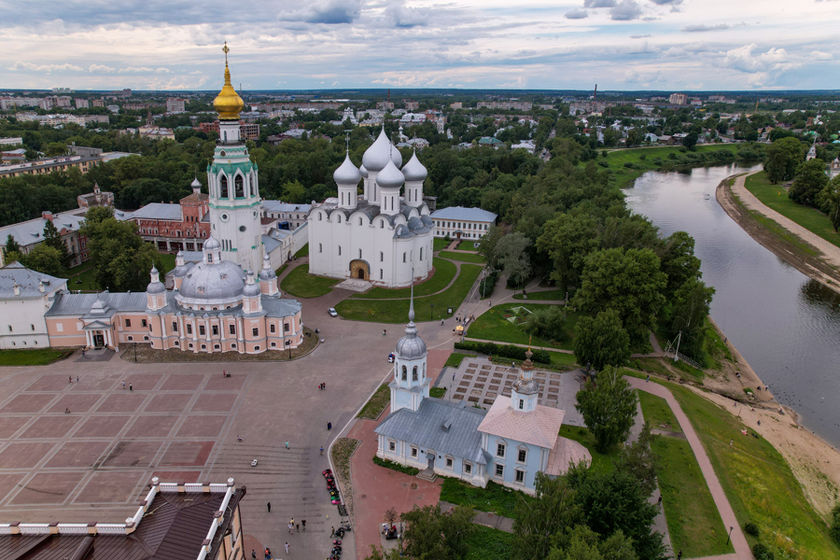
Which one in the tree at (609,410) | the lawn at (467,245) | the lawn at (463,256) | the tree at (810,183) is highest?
the tree at (810,183)

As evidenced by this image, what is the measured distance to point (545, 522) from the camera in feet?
57.5

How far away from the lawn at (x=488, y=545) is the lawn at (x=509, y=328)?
17.5 meters

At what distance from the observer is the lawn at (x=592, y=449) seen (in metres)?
25.7

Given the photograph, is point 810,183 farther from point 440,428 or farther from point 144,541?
point 144,541

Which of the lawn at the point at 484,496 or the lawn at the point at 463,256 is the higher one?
the lawn at the point at 463,256

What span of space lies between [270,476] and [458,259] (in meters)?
36.4

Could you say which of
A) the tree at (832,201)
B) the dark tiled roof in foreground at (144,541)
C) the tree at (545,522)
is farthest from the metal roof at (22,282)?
the tree at (832,201)

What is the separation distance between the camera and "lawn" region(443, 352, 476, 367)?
118 ft

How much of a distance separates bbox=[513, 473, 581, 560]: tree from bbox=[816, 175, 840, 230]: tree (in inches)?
2735

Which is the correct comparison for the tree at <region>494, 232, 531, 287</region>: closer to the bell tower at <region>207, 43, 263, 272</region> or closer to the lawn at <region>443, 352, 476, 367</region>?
the lawn at <region>443, 352, 476, 367</region>

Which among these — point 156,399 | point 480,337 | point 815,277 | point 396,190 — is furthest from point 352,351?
point 815,277

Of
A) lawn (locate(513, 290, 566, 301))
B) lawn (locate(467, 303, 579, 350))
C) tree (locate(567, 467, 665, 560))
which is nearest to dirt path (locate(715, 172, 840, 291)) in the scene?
lawn (locate(513, 290, 566, 301))

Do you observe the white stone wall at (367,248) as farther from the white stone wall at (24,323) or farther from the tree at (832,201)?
the tree at (832,201)

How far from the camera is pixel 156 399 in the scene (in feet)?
102
